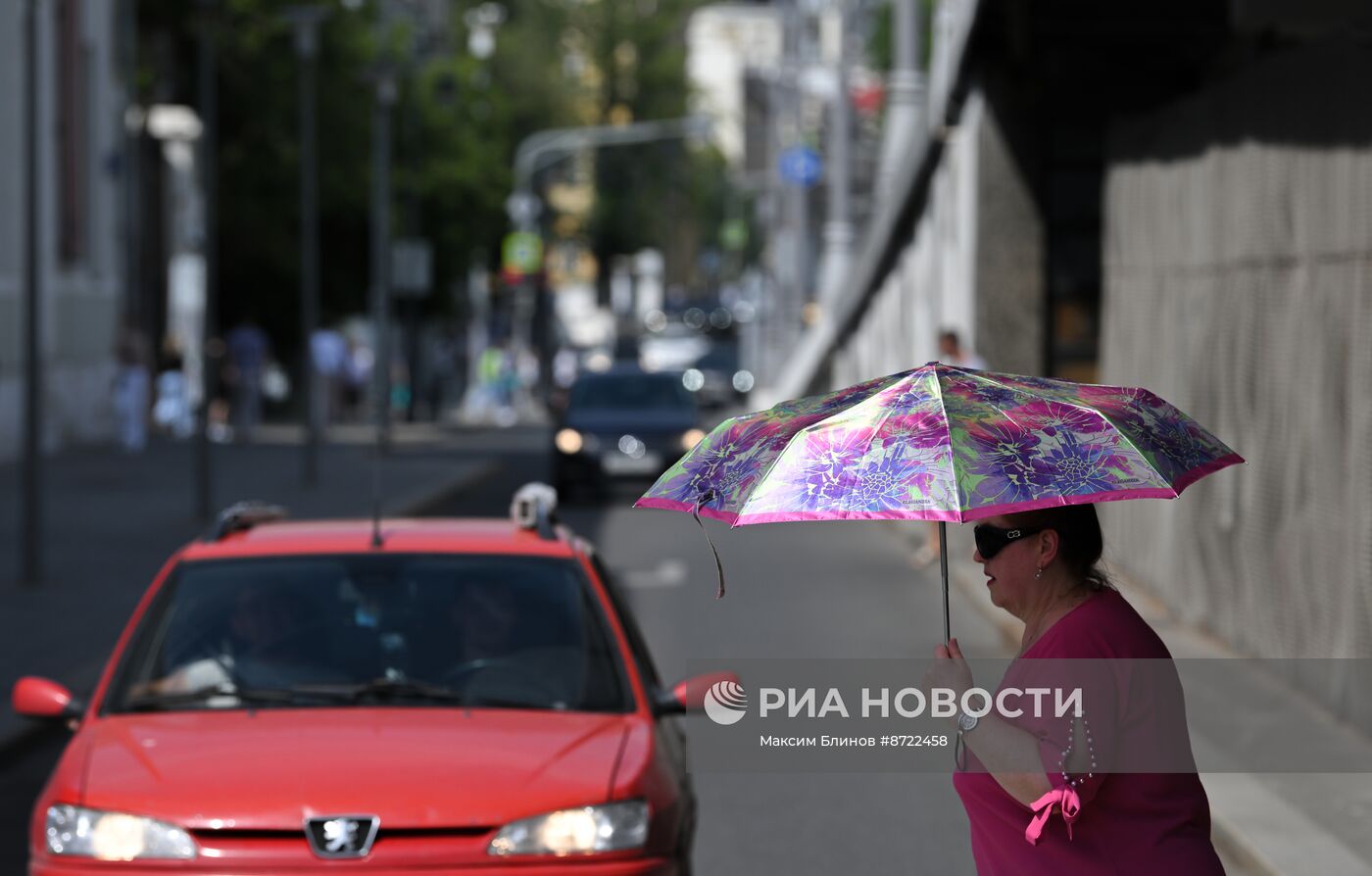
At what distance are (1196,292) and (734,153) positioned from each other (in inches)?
5651

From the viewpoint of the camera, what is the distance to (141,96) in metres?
44.6

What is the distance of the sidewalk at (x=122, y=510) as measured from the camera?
13656 mm

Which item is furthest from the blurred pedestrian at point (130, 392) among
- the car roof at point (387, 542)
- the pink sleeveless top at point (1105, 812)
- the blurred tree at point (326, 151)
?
the pink sleeveless top at point (1105, 812)

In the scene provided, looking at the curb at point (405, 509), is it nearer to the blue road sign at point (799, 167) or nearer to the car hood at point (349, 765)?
the car hood at point (349, 765)

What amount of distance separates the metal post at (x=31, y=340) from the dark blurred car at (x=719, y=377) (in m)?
37.8

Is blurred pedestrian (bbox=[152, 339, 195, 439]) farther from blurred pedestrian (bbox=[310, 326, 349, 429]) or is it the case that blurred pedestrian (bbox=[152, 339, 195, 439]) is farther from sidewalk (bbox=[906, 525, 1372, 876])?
sidewalk (bbox=[906, 525, 1372, 876])

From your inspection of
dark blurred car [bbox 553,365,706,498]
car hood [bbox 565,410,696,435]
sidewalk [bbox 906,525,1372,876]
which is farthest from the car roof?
car hood [bbox 565,410,696,435]

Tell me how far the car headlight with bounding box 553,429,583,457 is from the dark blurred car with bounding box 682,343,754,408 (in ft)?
89.1

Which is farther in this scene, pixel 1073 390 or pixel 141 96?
pixel 141 96

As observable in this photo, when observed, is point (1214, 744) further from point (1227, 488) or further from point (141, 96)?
point (141, 96)

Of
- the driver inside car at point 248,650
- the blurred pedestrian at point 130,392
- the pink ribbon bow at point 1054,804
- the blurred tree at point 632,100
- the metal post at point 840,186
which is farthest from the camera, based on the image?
the blurred tree at point 632,100

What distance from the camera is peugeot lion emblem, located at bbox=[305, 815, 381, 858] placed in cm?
568

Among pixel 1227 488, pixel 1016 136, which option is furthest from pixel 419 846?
pixel 1016 136

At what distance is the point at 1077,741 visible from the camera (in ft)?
11.9
